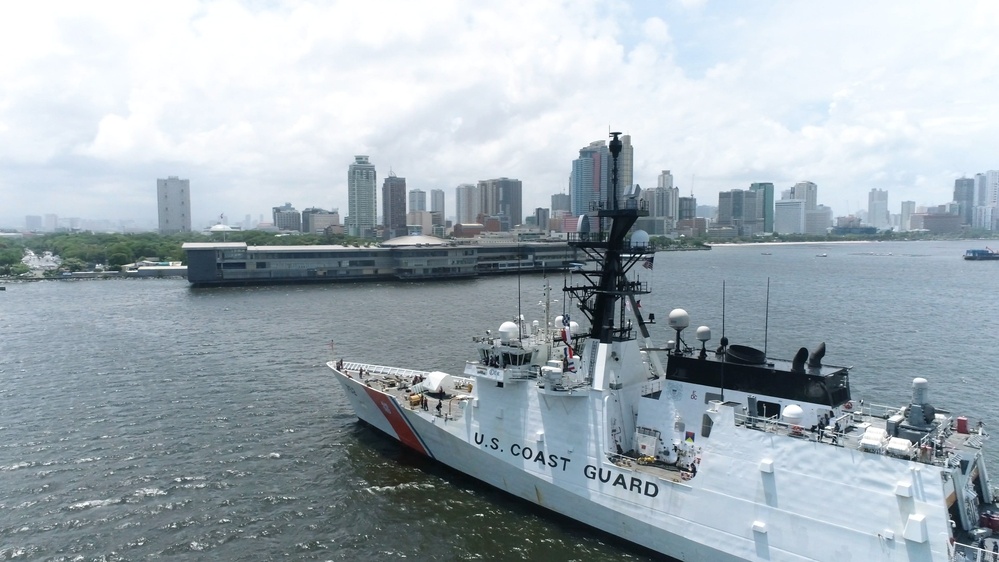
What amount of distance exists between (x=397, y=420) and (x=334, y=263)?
6563 centimetres

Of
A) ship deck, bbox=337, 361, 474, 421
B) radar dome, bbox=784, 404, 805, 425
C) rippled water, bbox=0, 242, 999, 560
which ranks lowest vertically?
rippled water, bbox=0, 242, 999, 560

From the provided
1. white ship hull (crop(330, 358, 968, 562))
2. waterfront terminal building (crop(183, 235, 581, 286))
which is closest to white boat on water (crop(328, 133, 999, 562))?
white ship hull (crop(330, 358, 968, 562))

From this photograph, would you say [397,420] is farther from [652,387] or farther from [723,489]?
[723,489]

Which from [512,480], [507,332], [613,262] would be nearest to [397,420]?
[512,480]

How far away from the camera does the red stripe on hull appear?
21.5m

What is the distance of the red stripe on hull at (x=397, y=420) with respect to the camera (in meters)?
21.5

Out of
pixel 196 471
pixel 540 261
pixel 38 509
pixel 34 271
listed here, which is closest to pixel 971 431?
pixel 196 471

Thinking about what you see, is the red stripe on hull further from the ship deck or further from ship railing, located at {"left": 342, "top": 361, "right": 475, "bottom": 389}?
ship railing, located at {"left": 342, "top": 361, "right": 475, "bottom": 389}

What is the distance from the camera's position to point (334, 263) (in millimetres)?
84188

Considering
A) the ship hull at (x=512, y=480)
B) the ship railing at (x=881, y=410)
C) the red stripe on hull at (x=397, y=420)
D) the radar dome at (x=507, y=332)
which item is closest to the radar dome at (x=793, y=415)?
the ship railing at (x=881, y=410)

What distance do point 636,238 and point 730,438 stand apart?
249 inches

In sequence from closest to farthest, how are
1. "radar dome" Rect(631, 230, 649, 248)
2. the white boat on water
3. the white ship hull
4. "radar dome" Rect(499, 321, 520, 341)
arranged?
the white ship hull → the white boat on water → "radar dome" Rect(631, 230, 649, 248) → "radar dome" Rect(499, 321, 520, 341)

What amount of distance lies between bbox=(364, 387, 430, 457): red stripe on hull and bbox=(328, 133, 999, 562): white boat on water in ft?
0.52

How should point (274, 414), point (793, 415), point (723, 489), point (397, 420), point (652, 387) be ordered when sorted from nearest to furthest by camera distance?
point (793, 415) → point (723, 489) → point (652, 387) → point (397, 420) → point (274, 414)
